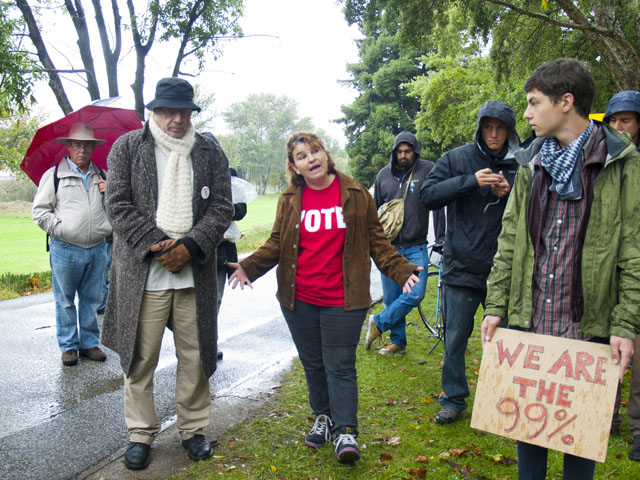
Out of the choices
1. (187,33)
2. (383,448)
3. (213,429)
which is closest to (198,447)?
(213,429)

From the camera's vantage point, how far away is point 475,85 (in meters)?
22.2

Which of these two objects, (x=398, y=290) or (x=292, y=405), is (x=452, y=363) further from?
(x=398, y=290)

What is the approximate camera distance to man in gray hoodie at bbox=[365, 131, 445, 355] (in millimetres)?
5957

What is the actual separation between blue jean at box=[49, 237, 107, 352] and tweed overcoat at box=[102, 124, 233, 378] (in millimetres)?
2324

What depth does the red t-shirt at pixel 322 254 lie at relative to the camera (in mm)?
3785

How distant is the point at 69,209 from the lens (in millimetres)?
5914

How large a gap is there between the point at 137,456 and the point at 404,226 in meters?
3.51

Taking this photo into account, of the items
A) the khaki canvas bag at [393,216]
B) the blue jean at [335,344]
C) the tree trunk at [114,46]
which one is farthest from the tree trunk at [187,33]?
the blue jean at [335,344]

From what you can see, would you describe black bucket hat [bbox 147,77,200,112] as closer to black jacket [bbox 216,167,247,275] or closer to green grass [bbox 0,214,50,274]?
black jacket [bbox 216,167,247,275]

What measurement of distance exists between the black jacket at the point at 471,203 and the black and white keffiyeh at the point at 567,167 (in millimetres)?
1373

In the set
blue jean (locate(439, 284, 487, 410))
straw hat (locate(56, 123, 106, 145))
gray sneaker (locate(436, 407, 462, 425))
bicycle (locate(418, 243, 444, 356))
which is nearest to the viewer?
blue jean (locate(439, 284, 487, 410))

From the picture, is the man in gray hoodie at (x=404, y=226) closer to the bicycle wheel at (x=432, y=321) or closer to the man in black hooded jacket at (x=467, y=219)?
the bicycle wheel at (x=432, y=321)


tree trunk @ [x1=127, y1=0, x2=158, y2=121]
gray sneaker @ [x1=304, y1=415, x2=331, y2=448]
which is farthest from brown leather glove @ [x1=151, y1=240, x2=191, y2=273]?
tree trunk @ [x1=127, y1=0, x2=158, y2=121]

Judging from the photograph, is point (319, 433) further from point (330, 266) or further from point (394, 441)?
point (330, 266)
